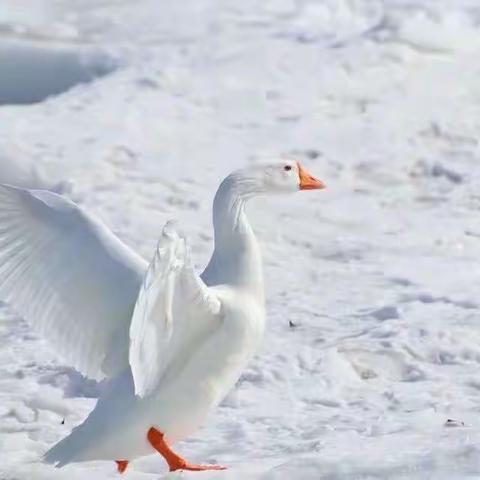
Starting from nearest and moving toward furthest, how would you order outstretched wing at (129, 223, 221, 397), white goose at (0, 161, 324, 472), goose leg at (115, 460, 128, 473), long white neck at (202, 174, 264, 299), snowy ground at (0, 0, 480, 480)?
outstretched wing at (129, 223, 221, 397)
white goose at (0, 161, 324, 472)
long white neck at (202, 174, 264, 299)
goose leg at (115, 460, 128, 473)
snowy ground at (0, 0, 480, 480)

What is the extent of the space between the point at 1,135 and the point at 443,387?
11.8 feet

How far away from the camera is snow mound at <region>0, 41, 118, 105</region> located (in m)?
9.74

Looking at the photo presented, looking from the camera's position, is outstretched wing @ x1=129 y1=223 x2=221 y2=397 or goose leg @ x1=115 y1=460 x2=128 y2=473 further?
goose leg @ x1=115 y1=460 x2=128 y2=473

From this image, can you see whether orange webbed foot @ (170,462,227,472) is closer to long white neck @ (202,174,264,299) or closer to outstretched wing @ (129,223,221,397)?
outstretched wing @ (129,223,221,397)

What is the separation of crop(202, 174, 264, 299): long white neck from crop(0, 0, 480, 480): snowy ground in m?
0.40

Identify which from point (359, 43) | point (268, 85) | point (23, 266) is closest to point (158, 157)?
point (268, 85)

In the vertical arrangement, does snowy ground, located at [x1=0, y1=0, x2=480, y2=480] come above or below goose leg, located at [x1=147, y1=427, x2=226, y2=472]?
below

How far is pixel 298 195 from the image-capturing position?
7.95 metres

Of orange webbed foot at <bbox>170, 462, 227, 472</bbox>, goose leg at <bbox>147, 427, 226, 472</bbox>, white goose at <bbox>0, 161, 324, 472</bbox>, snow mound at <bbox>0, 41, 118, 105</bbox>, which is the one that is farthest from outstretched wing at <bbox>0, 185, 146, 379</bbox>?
snow mound at <bbox>0, 41, 118, 105</bbox>

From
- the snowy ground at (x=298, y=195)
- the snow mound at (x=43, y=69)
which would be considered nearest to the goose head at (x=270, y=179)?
the snowy ground at (x=298, y=195)

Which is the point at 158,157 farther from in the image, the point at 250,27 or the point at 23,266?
the point at 23,266

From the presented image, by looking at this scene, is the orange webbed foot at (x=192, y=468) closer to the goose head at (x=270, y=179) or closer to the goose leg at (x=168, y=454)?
the goose leg at (x=168, y=454)

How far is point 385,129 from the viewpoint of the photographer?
878 cm

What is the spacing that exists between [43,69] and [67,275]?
5729 mm
